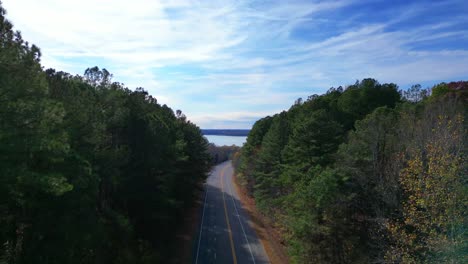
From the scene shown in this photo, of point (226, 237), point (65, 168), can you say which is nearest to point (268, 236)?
point (226, 237)

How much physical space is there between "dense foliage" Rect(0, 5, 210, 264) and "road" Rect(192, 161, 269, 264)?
5.66 meters

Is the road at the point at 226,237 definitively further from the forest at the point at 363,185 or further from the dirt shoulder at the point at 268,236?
the forest at the point at 363,185

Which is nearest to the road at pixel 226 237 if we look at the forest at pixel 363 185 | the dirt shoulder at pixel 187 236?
the dirt shoulder at pixel 187 236

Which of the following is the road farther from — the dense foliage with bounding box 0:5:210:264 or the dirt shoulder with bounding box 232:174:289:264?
the dense foliage with bounding box 0:5:210:264

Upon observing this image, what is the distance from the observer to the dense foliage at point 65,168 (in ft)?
31.9

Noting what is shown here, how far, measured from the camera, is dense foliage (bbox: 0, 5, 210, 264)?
383 inches

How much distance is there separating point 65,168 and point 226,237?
2272 centimetres

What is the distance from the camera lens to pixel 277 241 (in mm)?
32094

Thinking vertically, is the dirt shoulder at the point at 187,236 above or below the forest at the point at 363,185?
below

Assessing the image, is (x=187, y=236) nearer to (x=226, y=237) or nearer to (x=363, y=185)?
(x=226, y=237)

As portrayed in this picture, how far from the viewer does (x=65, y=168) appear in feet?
40.3

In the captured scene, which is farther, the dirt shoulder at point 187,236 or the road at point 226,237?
the road at point 226,237

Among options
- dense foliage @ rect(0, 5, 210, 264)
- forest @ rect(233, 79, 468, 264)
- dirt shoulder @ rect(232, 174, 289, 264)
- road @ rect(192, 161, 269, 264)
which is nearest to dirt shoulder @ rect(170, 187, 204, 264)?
road @ rect(192, 161, 269, 264)

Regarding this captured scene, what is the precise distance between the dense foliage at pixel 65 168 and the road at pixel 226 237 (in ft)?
18.6
